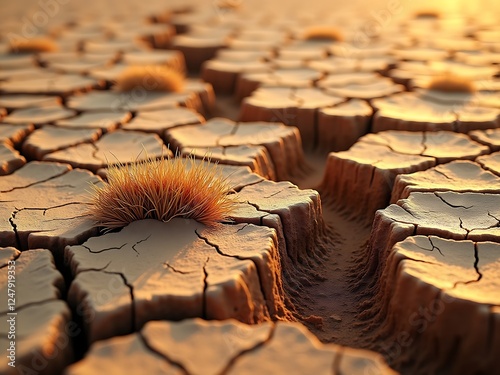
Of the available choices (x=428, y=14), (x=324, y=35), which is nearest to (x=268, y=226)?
(x=324, y=35)

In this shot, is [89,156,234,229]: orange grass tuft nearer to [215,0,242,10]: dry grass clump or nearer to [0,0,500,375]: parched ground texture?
[0,0,500,375]: parched ground texture

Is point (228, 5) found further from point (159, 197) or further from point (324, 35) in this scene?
point (159, 197)

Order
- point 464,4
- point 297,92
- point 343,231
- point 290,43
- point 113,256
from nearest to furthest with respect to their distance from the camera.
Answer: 1. point 113,256
2. point 343,231
3. point 297,92
4. point 290,43
5. point 464,4

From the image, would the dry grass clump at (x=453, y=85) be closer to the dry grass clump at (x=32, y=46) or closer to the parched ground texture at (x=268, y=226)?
the parched ground texture at (x=268, y=226)

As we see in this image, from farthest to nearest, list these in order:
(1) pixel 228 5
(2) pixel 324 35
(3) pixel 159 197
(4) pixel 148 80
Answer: (1) pixel 228 5
(2) pixel 324 35
(4) pixel 148 80
(3) pixel 159 197

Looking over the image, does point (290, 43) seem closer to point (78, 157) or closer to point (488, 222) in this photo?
point (78, 157)

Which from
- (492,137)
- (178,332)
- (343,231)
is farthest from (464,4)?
(178,332)

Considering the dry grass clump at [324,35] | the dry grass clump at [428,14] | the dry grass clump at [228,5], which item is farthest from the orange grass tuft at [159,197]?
the dry grass clump at [228,5]
